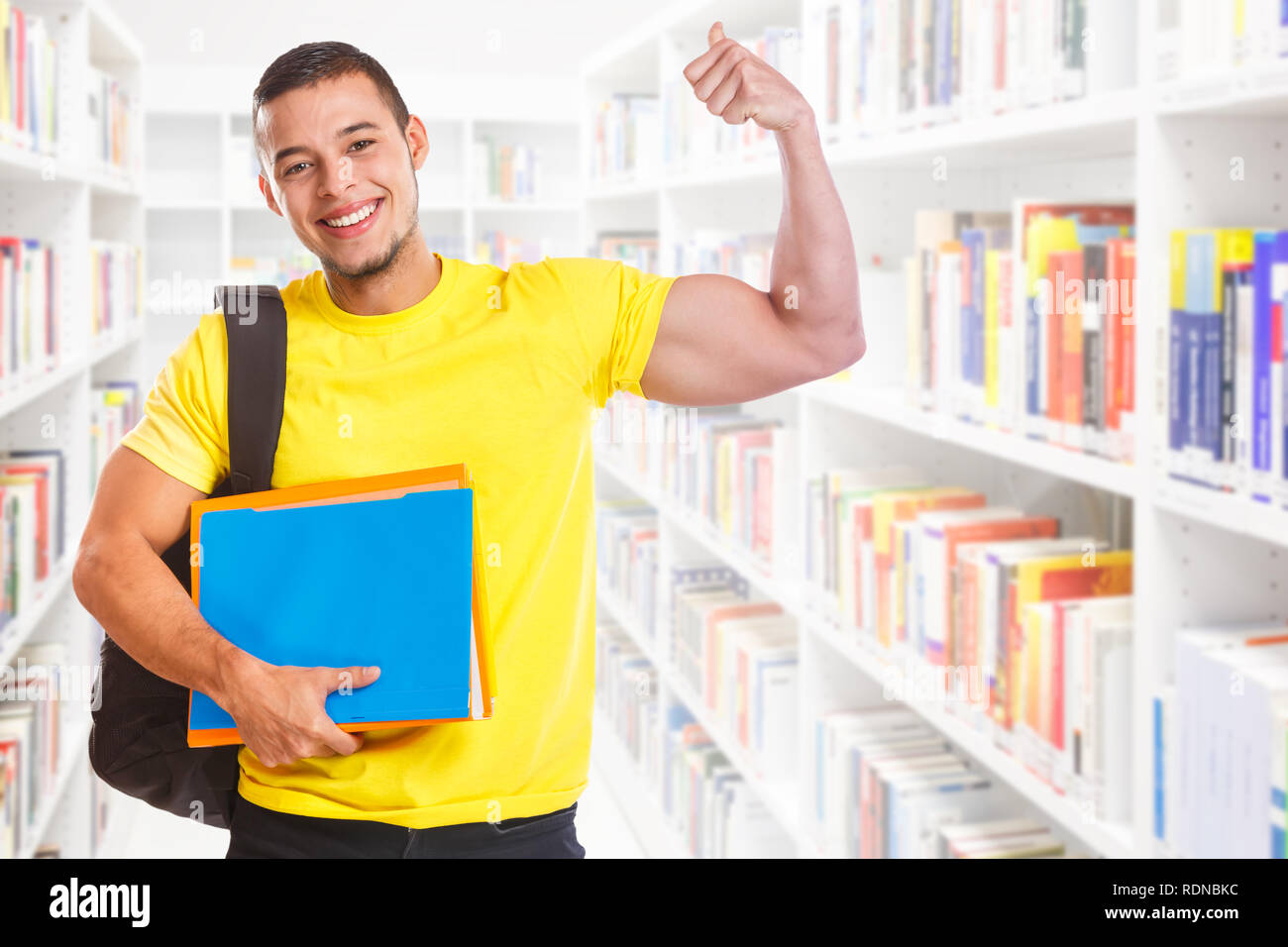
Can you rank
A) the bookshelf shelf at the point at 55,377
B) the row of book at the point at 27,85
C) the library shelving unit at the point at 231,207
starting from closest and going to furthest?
the bookshelf shelf at the point at 55,377 → the row of book at the point at 27,85 → the library shelving unit at the point at 231,207

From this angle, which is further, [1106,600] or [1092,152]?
[1092,152]

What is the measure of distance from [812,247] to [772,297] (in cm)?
8

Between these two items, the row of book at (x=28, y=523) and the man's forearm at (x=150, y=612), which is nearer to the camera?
the man's forearm at (x=150, y=612)

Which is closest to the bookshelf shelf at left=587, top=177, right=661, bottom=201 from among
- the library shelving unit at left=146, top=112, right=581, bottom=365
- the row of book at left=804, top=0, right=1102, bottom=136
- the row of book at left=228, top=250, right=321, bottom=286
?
the row of book at left=804, top=0, right=1102, bottom=136

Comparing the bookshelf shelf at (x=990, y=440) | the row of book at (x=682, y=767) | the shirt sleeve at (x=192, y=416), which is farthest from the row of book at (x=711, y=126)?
the shirt sleeve at (x=192, y=416)

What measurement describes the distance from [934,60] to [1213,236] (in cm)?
81

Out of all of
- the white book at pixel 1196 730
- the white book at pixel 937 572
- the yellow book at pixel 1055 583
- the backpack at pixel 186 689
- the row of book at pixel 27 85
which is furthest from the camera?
the row of book at pixel 27 85

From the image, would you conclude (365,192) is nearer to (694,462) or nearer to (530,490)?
(530,490)

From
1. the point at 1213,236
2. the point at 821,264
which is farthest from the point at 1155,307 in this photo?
the point at 821,264

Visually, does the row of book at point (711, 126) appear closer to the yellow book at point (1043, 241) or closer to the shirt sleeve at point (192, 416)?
the yellow book at point (1043, 241)

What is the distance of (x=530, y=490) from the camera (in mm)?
1229

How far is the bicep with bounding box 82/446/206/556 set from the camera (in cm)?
118

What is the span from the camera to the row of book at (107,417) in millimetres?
3805
